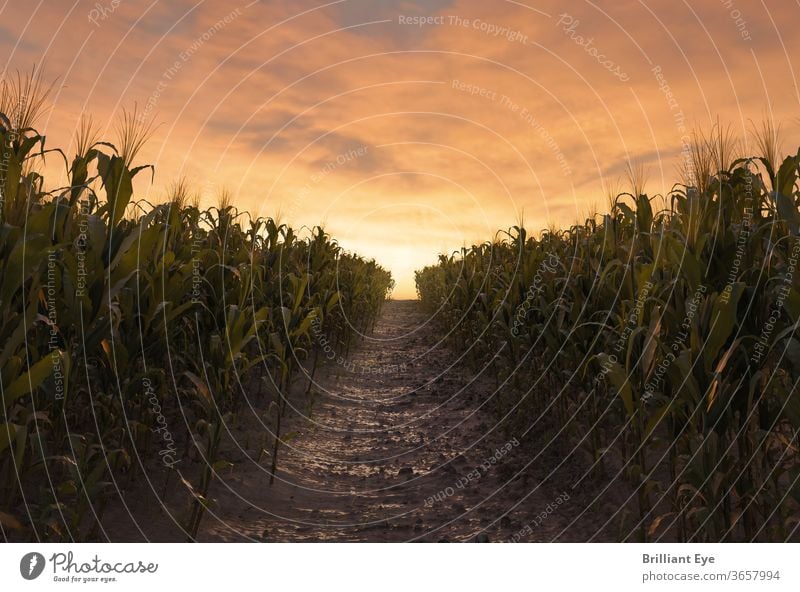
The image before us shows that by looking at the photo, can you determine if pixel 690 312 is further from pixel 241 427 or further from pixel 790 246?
pixel 241 427

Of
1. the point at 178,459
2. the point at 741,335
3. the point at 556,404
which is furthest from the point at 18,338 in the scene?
the point at 556,404

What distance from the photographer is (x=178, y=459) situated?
497 cm

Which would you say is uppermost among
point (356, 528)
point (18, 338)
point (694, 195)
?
point (694, 195)
